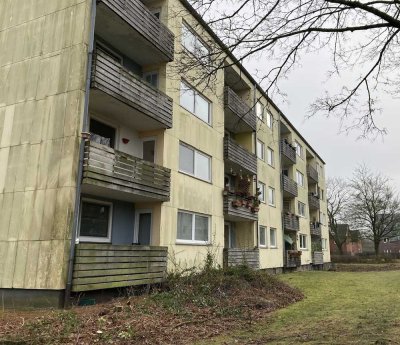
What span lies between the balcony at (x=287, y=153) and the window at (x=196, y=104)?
14.2 meters

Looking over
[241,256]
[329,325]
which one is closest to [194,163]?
[241,256]

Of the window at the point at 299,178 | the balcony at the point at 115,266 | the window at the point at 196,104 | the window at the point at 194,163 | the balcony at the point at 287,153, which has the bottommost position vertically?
the balcony at the point at 115,266

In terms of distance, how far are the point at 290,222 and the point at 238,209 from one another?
12074 millimetres

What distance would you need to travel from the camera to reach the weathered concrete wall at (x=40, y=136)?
11.2 metres

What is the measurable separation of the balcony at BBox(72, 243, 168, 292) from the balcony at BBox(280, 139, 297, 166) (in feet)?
68.2

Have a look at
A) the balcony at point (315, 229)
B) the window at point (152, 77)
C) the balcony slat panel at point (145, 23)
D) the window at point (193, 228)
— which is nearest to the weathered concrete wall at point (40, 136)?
the balcony slat panel at point (145, 23)

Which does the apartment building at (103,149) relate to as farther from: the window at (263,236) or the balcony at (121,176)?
the window at (263,236)

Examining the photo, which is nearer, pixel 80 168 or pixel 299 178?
pixel 80 168

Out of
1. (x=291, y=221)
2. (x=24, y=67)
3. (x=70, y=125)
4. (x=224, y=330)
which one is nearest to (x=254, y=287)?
(x=224, y=330)

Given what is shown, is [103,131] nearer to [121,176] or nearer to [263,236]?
[121,176]

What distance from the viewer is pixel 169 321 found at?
930cm

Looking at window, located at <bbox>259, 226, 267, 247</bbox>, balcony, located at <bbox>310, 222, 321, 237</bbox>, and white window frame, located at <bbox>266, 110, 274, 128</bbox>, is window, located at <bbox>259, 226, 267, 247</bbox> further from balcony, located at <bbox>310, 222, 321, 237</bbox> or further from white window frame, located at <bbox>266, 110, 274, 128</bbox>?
balcony, located at <bbox>310, 222, 321, 237</bbox>

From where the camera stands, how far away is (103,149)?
40.0 ft

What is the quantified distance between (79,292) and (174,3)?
12066 mm
